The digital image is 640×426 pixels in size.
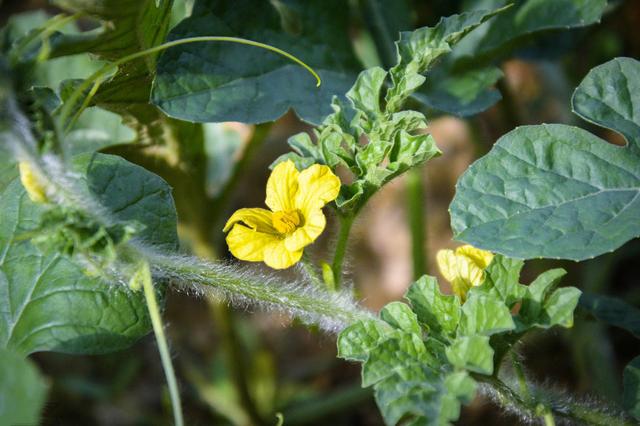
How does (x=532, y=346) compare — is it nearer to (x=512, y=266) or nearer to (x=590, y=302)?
(x=590, y=302)

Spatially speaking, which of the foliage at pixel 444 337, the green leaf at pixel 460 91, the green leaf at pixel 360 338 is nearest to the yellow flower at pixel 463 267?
the foliage at pixel 444 337

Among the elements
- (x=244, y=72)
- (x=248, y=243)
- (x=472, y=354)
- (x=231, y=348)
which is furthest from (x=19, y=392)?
(x=231, y=348)

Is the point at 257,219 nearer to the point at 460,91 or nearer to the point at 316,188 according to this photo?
the point at 316,188

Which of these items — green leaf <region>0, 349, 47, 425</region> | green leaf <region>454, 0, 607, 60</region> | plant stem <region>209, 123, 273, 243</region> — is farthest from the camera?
plant stem <region>209, 123, 273, 243</region>

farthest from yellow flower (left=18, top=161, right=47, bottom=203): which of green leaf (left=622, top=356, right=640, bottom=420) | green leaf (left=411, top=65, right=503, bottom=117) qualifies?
green leaf (left=622, top=356, right=640, bottom=420)

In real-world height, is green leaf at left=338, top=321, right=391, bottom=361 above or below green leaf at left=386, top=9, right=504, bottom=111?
below

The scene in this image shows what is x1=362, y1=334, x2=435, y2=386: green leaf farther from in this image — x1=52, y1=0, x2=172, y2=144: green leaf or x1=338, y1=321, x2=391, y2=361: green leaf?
x1=52, y1=0, x2=172, y2=144: green leaf

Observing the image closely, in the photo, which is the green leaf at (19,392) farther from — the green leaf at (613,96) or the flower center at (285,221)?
the green leaf at (613,96)
